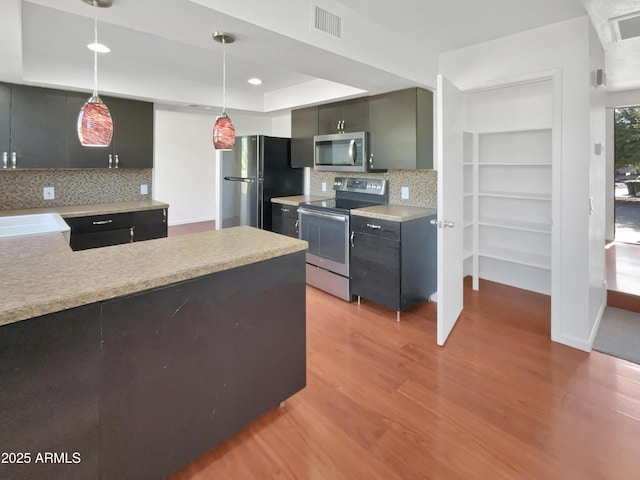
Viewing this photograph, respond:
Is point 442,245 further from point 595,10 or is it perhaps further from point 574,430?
point 595,10

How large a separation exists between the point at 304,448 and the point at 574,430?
135 centimetres

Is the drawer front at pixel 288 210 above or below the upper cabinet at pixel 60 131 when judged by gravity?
below

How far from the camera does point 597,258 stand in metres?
2.88

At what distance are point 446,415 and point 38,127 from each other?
401 centimetres

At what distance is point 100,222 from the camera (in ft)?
11.1

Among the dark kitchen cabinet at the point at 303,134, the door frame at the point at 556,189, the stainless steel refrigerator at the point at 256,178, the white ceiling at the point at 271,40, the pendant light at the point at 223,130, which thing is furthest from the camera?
the stainless steel refrigerator at the point at 256,178

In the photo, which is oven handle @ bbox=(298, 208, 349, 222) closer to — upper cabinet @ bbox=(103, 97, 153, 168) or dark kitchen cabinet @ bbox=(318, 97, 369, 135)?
dark kitchen cabinet @ bbox=(318, 97, 369, 135)

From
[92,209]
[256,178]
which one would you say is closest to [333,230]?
[256,178]

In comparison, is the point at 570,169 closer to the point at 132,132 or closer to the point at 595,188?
the point at 595,188

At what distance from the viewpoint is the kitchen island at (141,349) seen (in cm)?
112

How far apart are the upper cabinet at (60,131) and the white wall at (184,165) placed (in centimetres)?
318

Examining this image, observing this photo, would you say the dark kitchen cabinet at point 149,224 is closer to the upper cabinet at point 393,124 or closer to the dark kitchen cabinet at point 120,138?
the dark kitchen cabinet at point 120,138

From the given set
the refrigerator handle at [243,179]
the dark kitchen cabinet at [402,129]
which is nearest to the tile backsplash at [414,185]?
the dark kitchen cabinet at [402,129]

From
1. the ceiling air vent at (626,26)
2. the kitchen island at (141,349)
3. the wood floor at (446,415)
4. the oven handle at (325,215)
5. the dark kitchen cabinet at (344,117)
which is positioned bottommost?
the wood floor at (446,415)
